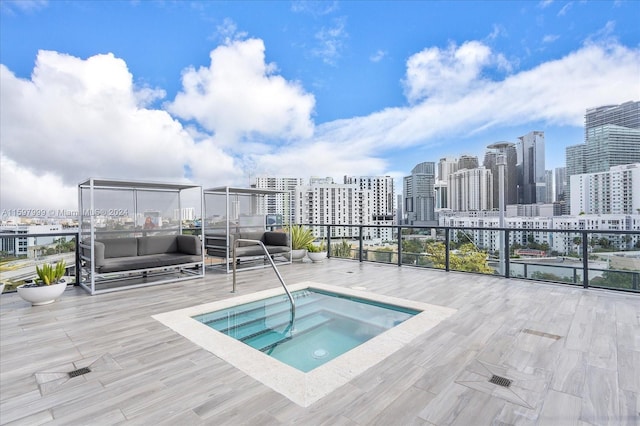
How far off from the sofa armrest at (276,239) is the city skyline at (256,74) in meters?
1.58

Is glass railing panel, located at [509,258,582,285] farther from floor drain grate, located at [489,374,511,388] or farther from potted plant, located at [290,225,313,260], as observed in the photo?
potted plant, located at [290,225,313,260]

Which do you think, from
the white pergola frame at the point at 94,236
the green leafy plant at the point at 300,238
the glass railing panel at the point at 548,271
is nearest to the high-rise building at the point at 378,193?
the green leafy plant at the point at 300,238

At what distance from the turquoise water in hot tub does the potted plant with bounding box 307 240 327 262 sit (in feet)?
8.93

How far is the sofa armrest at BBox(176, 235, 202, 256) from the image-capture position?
18.6ft

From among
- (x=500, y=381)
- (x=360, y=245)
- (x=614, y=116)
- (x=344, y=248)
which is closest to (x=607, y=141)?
(x=614, y=116)

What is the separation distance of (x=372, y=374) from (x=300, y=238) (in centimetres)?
544

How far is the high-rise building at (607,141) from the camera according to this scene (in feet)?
27.6

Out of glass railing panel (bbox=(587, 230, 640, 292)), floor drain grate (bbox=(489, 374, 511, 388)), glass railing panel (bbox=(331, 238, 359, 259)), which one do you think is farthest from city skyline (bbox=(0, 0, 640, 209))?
floor drain grate (bbox=(489, 374, 511, 388))

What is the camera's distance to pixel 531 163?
983 centimetres

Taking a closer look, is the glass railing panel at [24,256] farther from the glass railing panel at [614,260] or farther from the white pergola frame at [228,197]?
the glass railing panel at [614,260]

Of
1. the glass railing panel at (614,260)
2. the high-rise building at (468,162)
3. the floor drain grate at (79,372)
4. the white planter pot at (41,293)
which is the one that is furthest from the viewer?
the high-rise building at (468,162)

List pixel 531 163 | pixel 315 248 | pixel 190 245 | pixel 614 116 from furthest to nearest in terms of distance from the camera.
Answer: pixel 531 163
pixel 614 116
pixel 315 248
pixel 190 245

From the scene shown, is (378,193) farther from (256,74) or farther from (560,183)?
(256,74)

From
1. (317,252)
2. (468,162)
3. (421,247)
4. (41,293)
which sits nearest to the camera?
(41,293)
